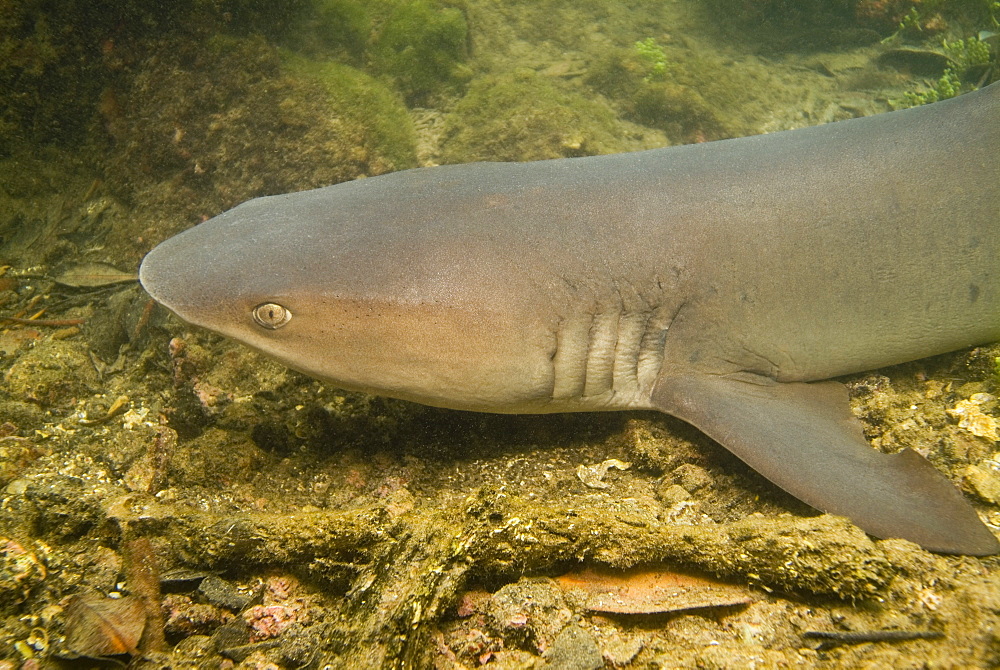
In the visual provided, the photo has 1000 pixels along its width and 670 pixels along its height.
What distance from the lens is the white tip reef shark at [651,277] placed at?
6.83ft

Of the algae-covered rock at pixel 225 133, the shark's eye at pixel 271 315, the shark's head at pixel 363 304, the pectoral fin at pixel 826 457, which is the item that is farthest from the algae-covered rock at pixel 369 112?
the pectoral fin at pixel 826 457

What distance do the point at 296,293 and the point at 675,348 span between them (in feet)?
5.68

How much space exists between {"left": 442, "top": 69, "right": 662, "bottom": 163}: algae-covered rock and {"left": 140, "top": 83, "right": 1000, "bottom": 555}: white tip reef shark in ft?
9.11

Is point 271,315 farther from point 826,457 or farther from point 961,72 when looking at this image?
point 961,72

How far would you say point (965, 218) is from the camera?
2422 millimetres

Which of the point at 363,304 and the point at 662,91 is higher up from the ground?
the point at 363,304

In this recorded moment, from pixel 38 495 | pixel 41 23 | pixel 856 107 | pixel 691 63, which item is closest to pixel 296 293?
pixel 38 495

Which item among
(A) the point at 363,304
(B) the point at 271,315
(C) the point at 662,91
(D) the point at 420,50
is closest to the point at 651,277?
(A) the point at 363,304

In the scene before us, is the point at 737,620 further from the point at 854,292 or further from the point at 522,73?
the point at 522,73

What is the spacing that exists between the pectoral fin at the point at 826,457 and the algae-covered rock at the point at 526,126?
3.50 m

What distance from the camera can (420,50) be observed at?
264 inches

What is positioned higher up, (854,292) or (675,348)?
(854,292)

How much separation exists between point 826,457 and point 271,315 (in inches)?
91.3

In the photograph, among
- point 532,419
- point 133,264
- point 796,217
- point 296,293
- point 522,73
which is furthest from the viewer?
point 522,73
